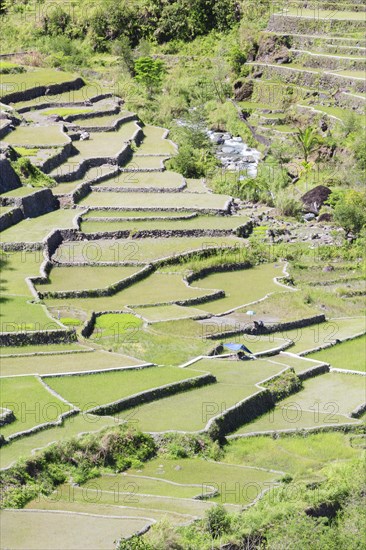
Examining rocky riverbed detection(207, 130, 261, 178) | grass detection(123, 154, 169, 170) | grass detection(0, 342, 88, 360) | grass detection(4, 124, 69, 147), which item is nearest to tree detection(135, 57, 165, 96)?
rocky riverbed detection(207, 130, 261, 178)

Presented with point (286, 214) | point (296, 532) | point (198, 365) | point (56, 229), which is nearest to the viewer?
point (296, 532)

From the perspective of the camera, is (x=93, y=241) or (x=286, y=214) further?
(x=286, y=214)

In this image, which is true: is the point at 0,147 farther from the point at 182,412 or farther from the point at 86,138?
the point at 182,412

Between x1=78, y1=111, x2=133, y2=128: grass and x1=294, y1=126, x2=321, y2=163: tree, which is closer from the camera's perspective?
x1=294, y1=126, x2=321, y2=163: tree

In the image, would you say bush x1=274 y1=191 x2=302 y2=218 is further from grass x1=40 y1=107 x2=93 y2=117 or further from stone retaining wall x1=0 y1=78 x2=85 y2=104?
stone retaining wall x1=0 y1=78 x2=85 y2=104

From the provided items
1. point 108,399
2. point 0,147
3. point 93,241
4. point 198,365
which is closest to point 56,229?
point 93,241

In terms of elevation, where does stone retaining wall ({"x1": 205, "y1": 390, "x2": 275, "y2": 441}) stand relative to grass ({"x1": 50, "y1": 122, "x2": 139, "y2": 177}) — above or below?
below

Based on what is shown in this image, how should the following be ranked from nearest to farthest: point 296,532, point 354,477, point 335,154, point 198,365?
point 296,532, point 354,477, point 198,365, point 335,154
